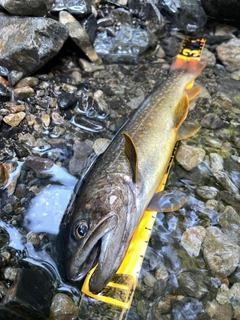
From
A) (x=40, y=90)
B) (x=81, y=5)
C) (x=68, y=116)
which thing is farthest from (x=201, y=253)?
(x=81, y=5)

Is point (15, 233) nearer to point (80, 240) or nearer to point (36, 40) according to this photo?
point (80, 240)

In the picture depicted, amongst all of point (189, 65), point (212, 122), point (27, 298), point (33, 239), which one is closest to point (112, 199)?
point (33, 239)

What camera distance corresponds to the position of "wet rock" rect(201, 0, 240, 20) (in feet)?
20.3

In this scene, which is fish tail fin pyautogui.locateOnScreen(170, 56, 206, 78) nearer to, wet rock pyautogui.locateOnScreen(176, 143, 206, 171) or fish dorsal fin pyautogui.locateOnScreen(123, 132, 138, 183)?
wet rock pyautogui.locateOnScreen(176, 143, 206, 171)

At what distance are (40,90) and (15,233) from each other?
90.2 inches

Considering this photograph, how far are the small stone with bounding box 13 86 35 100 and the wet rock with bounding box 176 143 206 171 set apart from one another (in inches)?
87.2

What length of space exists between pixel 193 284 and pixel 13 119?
115 inches

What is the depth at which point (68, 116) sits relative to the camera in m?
4.67

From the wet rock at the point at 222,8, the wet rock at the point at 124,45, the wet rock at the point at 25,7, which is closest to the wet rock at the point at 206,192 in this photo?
the wet rock at the point at 124,45

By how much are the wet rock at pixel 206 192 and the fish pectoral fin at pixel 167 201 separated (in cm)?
23

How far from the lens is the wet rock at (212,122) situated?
4.77m

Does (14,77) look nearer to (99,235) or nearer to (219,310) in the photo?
(99,235)

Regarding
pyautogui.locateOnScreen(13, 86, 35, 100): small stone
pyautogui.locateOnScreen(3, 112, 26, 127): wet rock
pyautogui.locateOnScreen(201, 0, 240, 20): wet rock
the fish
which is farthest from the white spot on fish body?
pyautogui.locateOnScreen(201, 0, 240, 20): wet rock

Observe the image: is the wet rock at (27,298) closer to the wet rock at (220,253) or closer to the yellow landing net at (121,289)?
the yellow landing net at (121,289)
